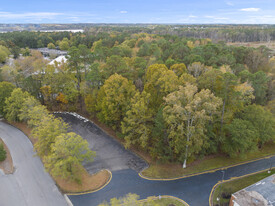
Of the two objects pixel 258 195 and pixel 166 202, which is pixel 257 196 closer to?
pixel 258 195

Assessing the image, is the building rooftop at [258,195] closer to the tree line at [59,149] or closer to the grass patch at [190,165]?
the grass patch at [190,165]

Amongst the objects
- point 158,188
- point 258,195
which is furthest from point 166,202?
point 258,195

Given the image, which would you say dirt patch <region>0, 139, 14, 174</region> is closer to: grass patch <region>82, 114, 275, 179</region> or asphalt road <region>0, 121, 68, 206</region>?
asphalt road <region>0, 121, 68, 206</region>

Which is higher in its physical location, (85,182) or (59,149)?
(59,149)

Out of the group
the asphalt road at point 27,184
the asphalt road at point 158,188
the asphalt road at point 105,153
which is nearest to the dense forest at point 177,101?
the asphalt road at point 105,153

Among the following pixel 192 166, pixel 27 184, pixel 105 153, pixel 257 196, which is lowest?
pixel 27 184

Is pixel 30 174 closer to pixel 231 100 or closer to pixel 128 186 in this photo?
pixel 128 186

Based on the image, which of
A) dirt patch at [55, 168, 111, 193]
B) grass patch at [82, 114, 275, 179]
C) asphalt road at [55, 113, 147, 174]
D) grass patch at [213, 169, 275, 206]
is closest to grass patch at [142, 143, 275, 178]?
grass patch at [82, 114, 275, 179]
